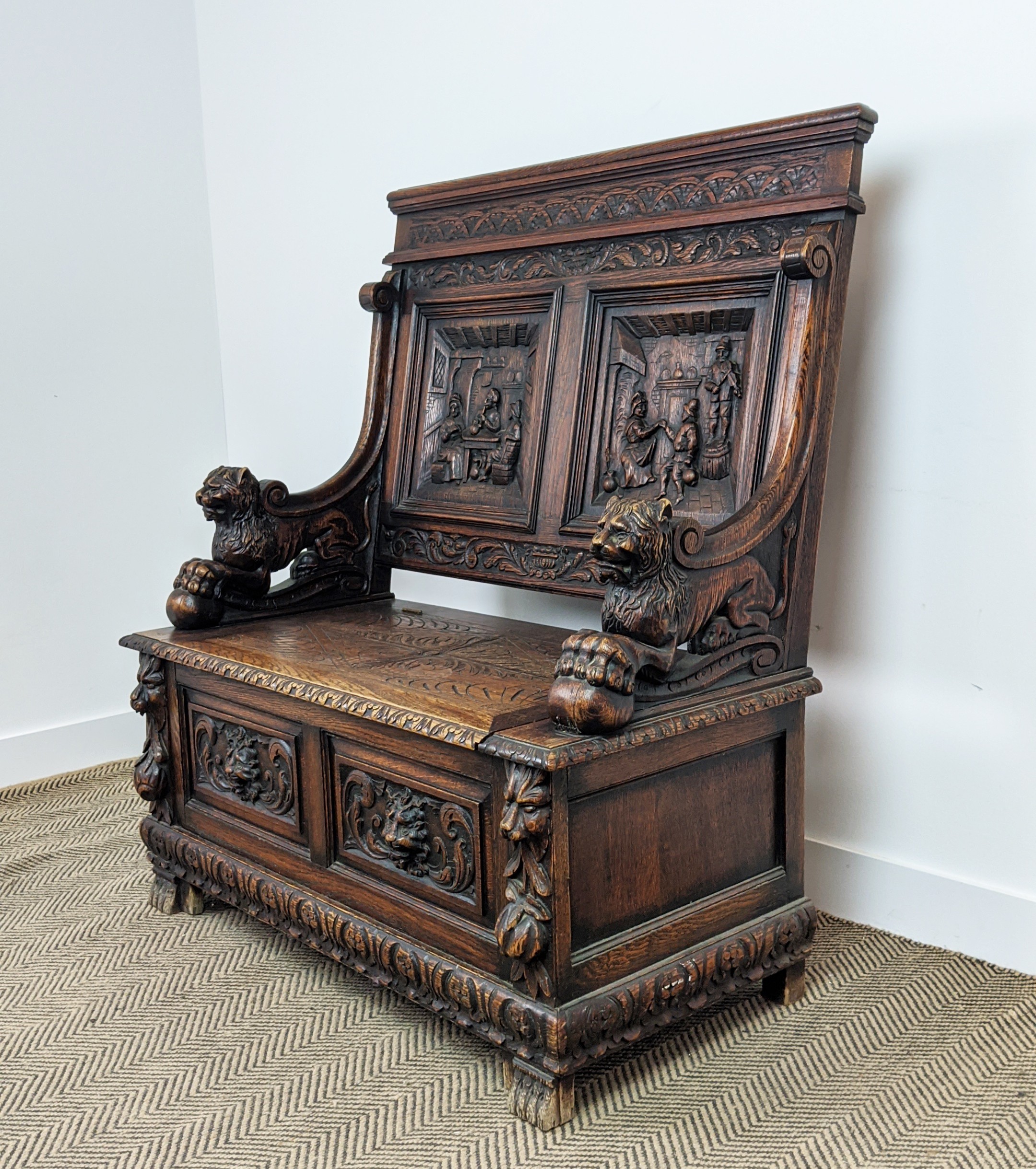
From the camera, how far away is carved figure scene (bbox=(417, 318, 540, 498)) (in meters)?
2.48

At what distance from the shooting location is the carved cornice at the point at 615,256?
2109mm

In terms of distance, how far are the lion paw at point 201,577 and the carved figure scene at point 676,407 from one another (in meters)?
0.80

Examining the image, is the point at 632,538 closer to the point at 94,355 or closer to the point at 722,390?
the point at 722,390

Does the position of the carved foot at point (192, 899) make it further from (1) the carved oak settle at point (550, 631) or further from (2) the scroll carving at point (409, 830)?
(2) the scroll carving at point (409, 830)

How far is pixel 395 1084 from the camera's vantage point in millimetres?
1896

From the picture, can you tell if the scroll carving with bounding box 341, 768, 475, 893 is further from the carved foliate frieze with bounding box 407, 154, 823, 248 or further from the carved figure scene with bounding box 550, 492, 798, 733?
the carved foliate frieze with bounding box 407, 154, 823, 248

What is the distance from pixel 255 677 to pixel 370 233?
5.25 feet

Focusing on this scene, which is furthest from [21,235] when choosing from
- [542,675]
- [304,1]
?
[542,675]

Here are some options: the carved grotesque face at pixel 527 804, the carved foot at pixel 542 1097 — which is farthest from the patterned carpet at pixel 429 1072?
the carved grotesque face at pixel 527 804

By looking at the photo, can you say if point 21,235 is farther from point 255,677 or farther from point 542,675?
point 542,675

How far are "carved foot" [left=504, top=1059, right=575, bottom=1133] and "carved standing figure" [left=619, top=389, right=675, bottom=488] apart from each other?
1.06 m

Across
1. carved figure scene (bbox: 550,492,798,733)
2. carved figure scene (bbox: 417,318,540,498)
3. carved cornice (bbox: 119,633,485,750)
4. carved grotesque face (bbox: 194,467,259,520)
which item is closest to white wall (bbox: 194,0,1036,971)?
carved figure scene (bbox: 417,318,540,498)

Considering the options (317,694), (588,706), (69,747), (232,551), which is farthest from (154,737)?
(588,706)

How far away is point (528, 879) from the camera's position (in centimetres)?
172
